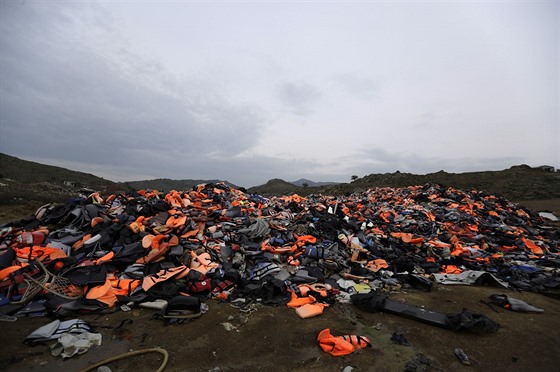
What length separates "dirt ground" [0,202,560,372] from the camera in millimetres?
3082

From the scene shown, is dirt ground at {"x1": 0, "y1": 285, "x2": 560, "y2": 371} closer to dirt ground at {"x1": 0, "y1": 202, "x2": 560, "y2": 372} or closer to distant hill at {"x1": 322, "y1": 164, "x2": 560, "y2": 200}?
dirt ground at {"x1": 0, "y1": 202, "x2": 560, "y2": 372}

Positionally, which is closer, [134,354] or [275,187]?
[134,354]

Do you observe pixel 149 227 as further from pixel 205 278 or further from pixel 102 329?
pixel 102 329

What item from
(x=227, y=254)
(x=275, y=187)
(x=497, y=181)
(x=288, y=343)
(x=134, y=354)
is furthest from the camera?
(x=275, y=187)

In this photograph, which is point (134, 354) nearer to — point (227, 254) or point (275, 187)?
point (227, 254)

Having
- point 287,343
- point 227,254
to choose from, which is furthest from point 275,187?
point 287,343

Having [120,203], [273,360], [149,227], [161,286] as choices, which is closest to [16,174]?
[120,203]

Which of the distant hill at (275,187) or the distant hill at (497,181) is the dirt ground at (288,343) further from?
the distant hill at (275,187)

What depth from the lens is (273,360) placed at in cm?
320

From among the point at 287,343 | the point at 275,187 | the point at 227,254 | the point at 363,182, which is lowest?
the point at 287,343

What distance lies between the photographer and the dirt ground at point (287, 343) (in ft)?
10.1

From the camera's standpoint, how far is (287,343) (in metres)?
3.54

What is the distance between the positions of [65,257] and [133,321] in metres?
2.34

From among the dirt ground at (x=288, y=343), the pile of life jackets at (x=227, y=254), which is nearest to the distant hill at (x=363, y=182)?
the pile of life jackets at (x=227, y=254)
